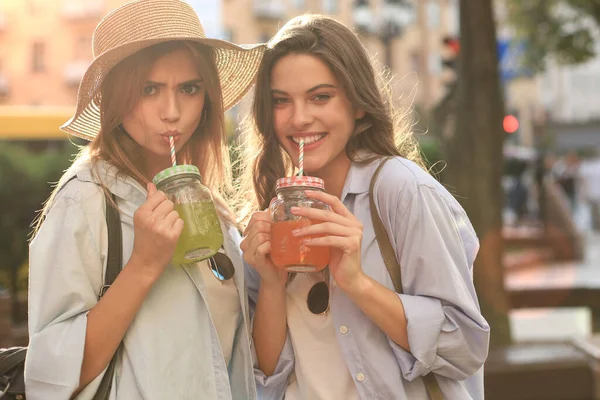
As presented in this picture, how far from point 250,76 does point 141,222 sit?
0.93 meters

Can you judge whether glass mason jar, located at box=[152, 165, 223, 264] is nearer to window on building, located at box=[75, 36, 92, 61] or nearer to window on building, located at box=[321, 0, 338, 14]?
window on building, located at box=[75, 36, 92, 61]

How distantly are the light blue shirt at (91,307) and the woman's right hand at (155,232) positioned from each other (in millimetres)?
143

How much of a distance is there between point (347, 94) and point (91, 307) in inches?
44.4

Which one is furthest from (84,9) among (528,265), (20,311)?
(20,311)

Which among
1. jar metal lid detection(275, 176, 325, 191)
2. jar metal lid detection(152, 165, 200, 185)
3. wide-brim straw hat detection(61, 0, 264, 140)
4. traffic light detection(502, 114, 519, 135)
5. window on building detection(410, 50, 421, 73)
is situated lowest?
jar metal lid detection(275, 176, 325, 191)

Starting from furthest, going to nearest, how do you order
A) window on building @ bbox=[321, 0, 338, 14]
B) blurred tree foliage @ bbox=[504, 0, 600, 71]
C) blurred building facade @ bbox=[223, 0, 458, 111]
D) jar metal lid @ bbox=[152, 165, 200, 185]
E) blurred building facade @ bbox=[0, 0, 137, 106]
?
window on building @ bbox=[321, 0, 338, 14], blurred building facade @ bbox=[223, 0, 458, 111], blurred building facade @ bbox=[0, 0, 137, 106], blurred tree foliage @ bbox=[504, 0, 600, 71], jar metal lid @ bbox=[152, 165, 200, 185]

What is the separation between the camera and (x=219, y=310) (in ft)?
8.57

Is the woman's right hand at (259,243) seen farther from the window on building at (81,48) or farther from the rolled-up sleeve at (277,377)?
the window on building at (81,48)

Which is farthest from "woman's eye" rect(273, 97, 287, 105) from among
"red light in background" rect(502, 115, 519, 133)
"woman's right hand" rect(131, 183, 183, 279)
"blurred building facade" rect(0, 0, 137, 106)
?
"blurred building facade" rect(0, 0, 137, 106)

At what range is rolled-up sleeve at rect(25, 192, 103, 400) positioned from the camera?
219 centimetres

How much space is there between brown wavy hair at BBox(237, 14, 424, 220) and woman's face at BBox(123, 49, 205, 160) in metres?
0.31

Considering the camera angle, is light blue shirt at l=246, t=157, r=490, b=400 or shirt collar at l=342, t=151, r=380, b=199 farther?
shirt collar at l=342, t=151, r=380, b=199

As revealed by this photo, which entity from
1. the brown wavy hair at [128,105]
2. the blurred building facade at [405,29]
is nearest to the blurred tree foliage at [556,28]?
the brown wavy hair at [128,105]

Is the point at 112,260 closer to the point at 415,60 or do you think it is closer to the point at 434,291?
the point at 434,291
